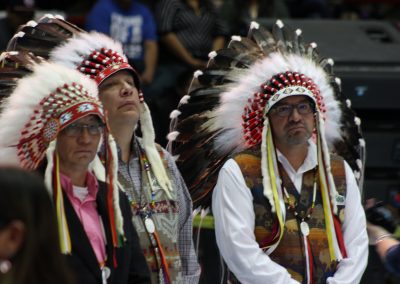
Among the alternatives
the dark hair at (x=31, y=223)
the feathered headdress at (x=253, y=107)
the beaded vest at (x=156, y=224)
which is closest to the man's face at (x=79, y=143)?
the beaded vest at (x=156, y=224)

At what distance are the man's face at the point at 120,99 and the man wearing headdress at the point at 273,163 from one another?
0.53m

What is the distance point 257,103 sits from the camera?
20.0 ft

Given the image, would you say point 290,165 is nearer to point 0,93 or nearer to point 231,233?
point 231,233

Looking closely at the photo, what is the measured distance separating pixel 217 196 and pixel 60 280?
2241 mm

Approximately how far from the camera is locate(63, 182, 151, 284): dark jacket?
479cm

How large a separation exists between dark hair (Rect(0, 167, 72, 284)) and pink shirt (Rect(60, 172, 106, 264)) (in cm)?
122

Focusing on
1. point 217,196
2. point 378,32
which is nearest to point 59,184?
point 217,196

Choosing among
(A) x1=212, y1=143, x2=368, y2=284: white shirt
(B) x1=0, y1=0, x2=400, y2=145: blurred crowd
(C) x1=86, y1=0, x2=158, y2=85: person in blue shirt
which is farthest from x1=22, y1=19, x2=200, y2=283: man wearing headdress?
(C) x1=86, y1=0, x2=158, y2=85: person in blue shirt

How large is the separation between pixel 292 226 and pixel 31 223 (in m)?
2.42

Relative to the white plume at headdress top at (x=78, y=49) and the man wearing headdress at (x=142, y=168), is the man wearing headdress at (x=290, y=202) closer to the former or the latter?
the man wearing headdress at (x=142, y=168)

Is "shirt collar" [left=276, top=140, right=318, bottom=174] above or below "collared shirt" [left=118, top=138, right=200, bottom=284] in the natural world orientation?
above

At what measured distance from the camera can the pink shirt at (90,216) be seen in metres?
4.89

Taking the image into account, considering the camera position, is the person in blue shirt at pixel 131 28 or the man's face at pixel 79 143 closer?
the man's face at pixel 79 143

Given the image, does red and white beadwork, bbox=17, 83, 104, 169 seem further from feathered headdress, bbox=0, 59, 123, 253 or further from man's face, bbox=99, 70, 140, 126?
man's face, bbox=99, 70, 140, 126
